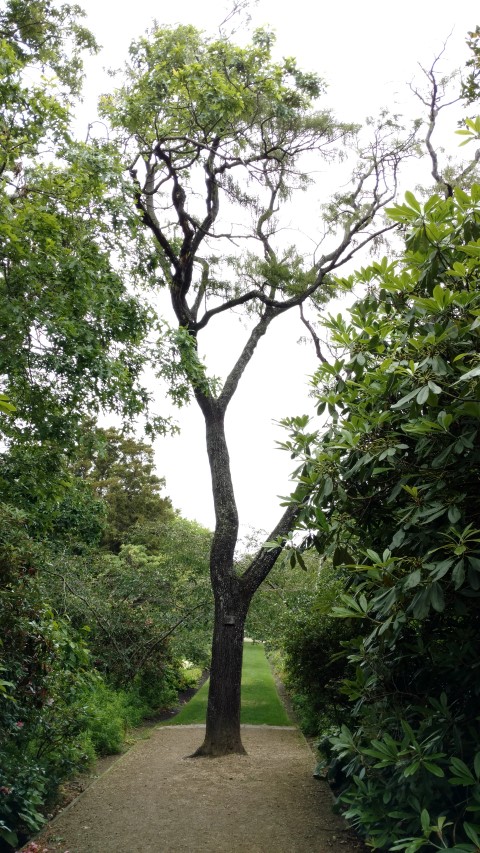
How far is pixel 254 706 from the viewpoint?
1700 cm

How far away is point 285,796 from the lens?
8.12 m

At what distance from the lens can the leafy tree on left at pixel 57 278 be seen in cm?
654

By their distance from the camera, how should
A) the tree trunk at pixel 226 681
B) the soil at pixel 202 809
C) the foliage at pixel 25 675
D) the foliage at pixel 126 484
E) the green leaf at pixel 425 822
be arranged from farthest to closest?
the foliage at pixel 126 484
the tree trunk at pixel 226 681
the soil at pixel 202 809
the foliage at pixel 25 675
the green leaf at pixel 425 822

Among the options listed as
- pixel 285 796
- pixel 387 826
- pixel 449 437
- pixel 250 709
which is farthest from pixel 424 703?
pixel 250 709

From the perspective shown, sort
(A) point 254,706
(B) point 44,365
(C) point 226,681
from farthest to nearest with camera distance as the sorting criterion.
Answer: (A) point 254,706, (C) point 226,681, (B) point 44,365

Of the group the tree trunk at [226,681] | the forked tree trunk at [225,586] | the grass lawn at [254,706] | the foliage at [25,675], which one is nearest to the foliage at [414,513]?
the foliage at [25,675]

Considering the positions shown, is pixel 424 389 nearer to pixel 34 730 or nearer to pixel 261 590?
pixel 34 730

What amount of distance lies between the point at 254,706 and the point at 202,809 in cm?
967

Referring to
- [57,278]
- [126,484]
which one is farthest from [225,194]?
[126,484]

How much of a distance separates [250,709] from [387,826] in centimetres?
1393

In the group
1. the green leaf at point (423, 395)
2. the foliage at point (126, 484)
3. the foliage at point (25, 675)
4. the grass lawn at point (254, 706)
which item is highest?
the foliage at point (126, 484)

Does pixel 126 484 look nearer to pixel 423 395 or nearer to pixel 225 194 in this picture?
pixel 225 194

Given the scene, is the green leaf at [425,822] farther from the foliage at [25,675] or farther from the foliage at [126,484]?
the foliage at [126,484]

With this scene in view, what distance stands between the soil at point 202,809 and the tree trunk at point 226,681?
0.32 metres
